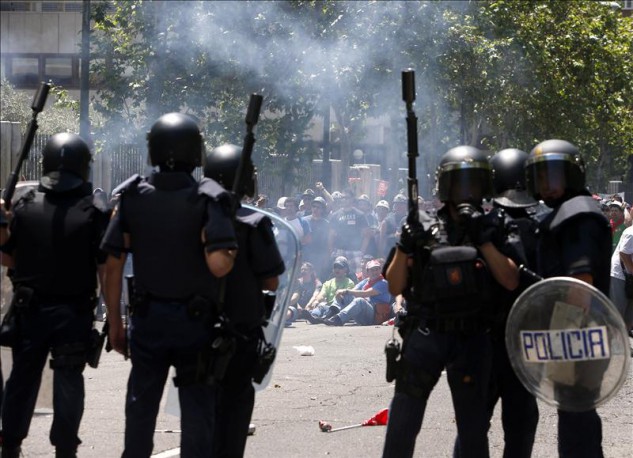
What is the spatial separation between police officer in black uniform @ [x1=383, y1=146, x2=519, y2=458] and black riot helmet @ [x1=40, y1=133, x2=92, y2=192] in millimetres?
1619

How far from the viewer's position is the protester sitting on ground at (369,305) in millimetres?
14602

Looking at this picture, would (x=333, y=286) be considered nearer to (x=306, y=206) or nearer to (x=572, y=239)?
(x=306, y=206)

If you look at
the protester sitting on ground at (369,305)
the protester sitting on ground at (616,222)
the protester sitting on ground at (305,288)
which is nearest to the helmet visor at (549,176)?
the protester sitting on ground at (369,305)

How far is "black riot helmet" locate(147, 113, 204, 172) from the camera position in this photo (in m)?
5.10

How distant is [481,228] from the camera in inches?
199

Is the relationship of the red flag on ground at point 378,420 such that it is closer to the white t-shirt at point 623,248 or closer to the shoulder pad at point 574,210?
the shoulder pad at point 574,210

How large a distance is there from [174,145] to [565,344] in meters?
1.76

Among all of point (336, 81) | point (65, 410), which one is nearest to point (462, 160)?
point (65, 410)

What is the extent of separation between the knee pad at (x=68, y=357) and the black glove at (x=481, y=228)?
6.09ft

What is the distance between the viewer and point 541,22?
27.7 meters

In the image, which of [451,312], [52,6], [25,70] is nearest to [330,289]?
[451,312]

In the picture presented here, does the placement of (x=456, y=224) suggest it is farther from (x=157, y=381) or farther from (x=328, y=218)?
(x=328, y=218)

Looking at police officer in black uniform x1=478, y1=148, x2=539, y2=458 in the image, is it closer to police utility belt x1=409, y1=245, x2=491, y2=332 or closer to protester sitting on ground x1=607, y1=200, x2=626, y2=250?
police utility belt x1=409, y1=245, x2=491, y2=332

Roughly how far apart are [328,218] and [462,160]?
11701 mm
